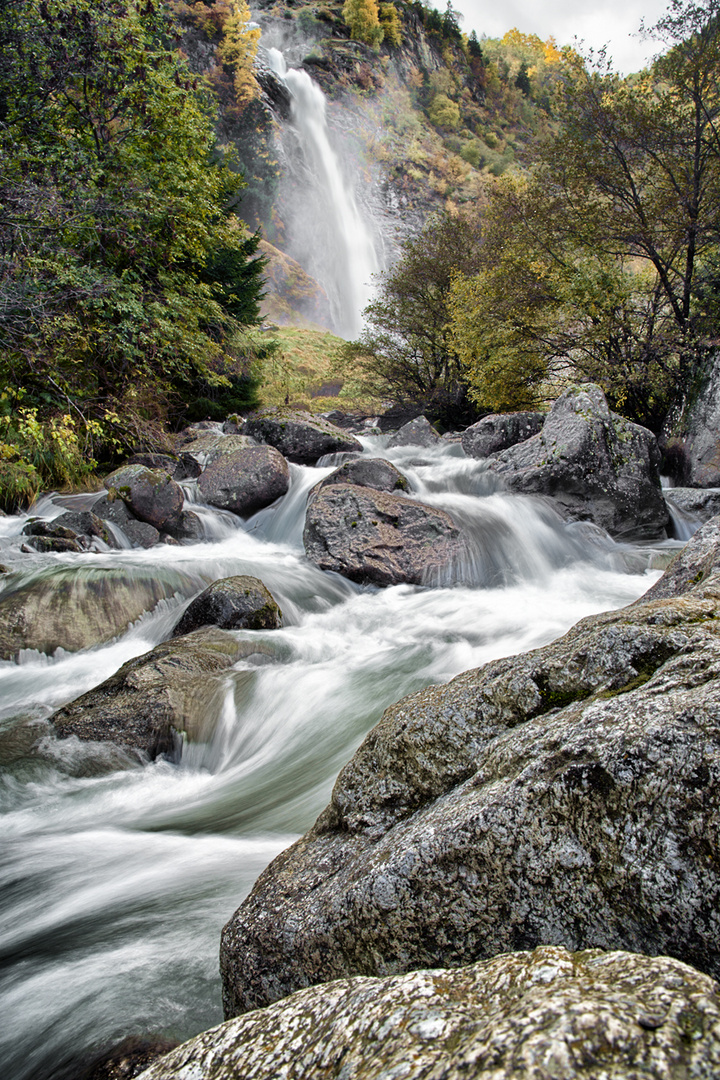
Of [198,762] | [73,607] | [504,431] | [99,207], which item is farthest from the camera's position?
[504,431]

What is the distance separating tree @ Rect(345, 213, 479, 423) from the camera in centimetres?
2228

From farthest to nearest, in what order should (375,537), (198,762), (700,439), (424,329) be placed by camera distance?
(424,329), (700,439), (375,537), (198,762)

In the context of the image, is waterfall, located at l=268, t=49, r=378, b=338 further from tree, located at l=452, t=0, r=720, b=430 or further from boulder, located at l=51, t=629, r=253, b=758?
boulder, located at l=51, t=629, r=253, b=758

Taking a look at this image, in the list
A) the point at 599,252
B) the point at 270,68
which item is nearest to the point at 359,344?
the point at 599,252

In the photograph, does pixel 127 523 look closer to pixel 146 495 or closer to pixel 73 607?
pixel 146 495

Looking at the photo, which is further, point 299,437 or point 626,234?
point 299,437

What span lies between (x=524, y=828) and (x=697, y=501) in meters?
12.1

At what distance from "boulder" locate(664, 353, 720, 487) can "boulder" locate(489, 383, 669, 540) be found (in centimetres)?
276

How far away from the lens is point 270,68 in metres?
55.9

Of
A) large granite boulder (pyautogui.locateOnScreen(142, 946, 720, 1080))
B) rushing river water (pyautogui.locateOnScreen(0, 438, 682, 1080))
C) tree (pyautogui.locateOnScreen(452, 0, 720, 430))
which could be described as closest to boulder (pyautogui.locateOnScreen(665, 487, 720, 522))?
rushing river water (pyautogui.locateOnScreen(0, 438, 682, 1080))

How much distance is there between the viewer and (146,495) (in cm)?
1113

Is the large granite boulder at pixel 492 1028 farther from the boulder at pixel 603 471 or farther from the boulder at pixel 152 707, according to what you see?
the boulder at pixel 603 471

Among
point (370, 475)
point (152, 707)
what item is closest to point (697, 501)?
point (370, 475)

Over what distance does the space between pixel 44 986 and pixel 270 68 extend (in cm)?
7295
